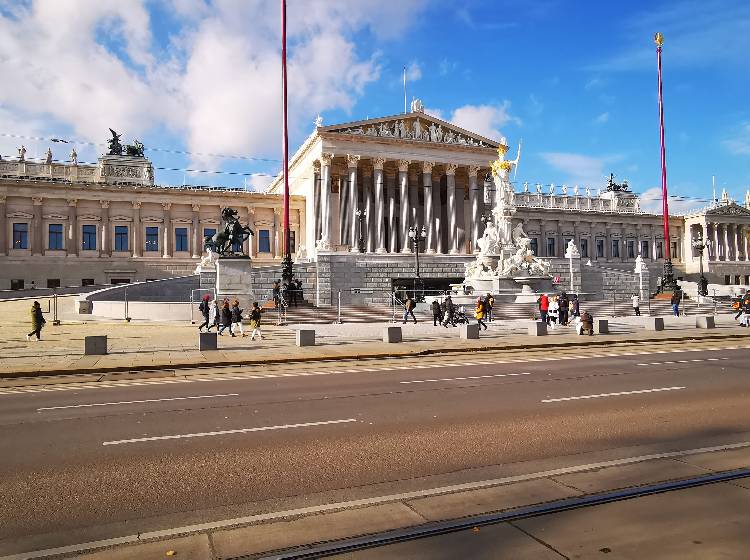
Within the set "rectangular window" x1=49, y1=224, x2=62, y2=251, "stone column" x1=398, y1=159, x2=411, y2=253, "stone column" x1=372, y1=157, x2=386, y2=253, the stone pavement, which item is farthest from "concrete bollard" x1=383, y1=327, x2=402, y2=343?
"rectangular window" x1=49, y1=224, x2=62, y2=251

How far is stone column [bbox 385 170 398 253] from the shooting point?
73.1 meters

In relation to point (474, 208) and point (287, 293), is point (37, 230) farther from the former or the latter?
point (474, 208)

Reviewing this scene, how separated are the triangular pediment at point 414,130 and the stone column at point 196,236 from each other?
839 inches

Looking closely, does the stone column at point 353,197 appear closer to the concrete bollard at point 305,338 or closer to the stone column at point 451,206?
the stone column at point 451,206

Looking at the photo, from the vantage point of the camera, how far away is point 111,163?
255ft

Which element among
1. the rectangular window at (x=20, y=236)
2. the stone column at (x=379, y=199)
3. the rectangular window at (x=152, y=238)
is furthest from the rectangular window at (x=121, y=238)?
the stone column at (x=379, y=199)

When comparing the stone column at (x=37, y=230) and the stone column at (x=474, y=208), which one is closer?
the stone column at (x=37, y=230)

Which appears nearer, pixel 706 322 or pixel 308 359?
pixel 308 359

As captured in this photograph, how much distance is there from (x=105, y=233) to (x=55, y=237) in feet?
18.4

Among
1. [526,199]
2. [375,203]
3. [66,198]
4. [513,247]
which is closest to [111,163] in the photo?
[66,198]

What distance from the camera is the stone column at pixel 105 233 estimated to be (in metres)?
72.9

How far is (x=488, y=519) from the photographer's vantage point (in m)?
5.31

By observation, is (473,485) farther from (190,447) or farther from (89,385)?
(89,385)

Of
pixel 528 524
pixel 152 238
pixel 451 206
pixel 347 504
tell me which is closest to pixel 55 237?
pixel 152 238
